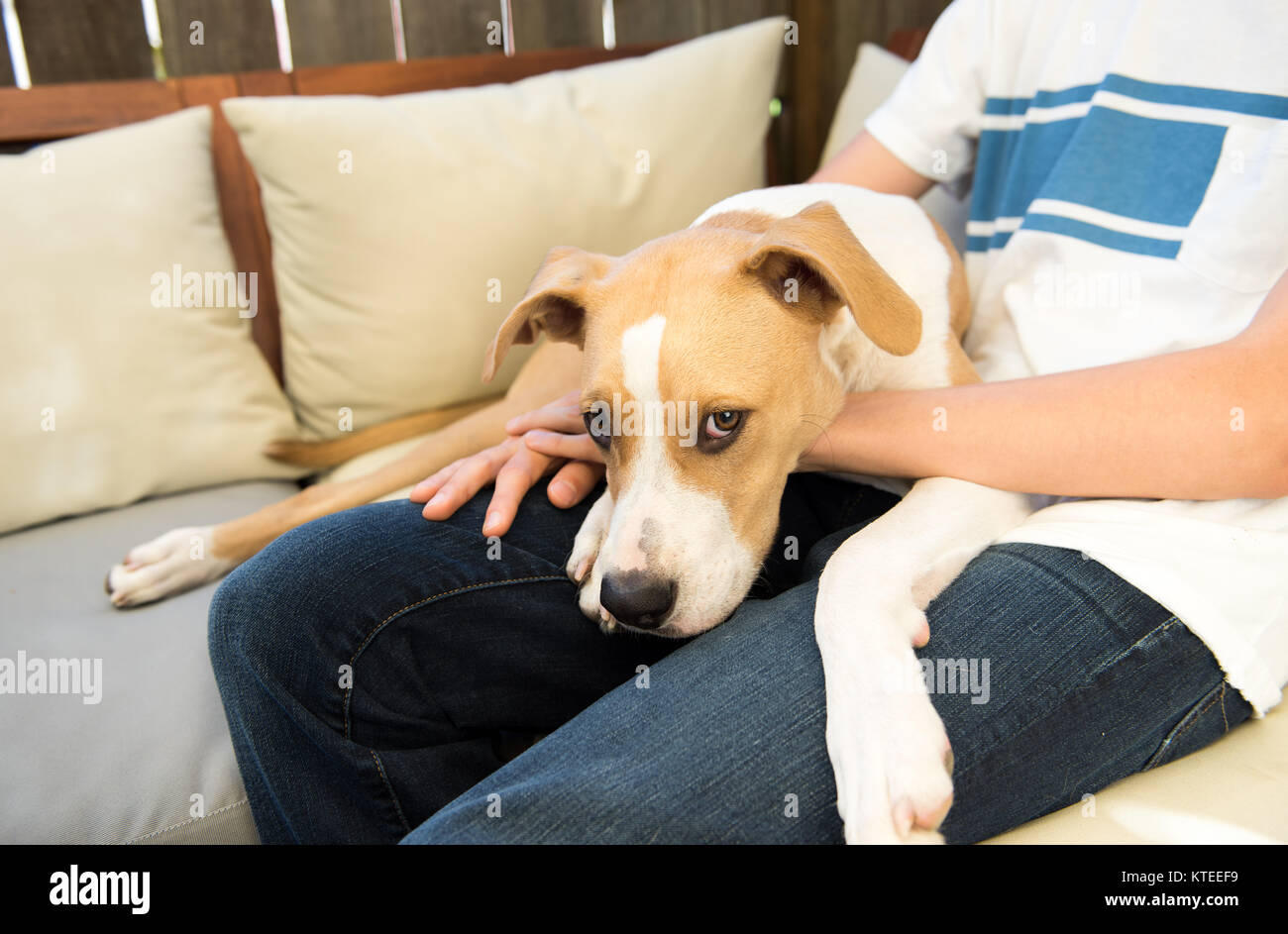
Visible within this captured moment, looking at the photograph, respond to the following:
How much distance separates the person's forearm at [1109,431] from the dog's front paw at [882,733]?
366mm

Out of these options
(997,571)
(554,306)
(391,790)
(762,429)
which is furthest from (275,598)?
(997,571)

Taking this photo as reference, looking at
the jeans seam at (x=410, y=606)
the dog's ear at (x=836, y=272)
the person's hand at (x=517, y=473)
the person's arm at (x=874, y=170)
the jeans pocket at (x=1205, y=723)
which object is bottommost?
the jeans pocket at (x=1205, y=723)

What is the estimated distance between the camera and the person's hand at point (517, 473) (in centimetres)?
157

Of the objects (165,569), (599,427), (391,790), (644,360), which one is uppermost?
(644,360)

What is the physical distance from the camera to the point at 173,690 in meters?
1.63

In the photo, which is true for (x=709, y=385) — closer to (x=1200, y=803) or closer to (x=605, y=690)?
(x=605, y=690)

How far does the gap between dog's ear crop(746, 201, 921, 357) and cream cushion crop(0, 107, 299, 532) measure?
5.25ft

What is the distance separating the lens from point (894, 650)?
1126 millimetres

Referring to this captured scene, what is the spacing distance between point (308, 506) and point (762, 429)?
46.7 inches

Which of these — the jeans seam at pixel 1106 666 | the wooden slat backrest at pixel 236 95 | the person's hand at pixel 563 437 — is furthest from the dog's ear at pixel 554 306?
the wooden slat backrest at pixel 236 95

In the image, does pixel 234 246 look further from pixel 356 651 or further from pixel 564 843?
pixel 564 843

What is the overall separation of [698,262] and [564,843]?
0.90 metres

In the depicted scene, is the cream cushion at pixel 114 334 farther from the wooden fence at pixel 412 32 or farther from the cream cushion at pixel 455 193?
the wooden fence at pixel 412 32

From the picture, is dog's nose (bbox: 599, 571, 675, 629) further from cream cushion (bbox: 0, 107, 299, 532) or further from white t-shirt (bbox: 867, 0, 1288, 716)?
cream cushion (bbox: 0, 107, 299, 532)
